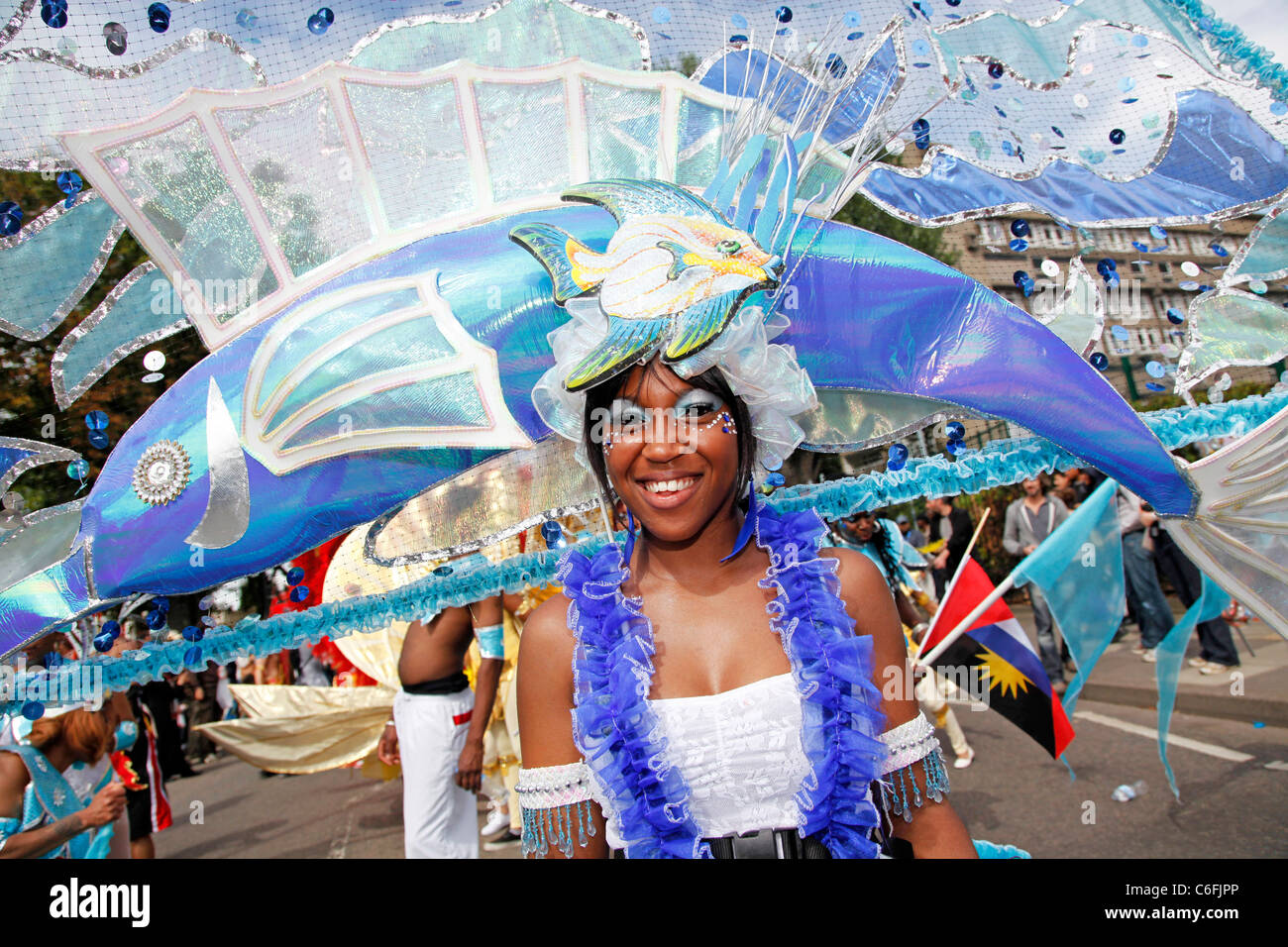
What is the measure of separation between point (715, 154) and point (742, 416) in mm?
762

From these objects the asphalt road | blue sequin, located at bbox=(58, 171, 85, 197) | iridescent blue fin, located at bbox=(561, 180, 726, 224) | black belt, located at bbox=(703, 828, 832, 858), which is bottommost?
the asphalt road

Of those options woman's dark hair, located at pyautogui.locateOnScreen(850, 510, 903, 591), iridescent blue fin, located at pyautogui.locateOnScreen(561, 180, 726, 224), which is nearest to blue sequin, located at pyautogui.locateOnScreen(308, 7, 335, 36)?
→ iridescent blue fin, located at pyautogui.locateOnScreen(561, 180, 726, 224)

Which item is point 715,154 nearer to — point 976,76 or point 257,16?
point 976,76

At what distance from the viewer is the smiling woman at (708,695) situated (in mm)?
1665

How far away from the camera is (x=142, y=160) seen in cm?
195

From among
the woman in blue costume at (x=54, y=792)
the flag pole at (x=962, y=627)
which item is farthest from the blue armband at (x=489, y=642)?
the flag pole at (x=962, y=627)

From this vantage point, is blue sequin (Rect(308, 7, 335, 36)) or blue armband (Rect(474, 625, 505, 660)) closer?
blue sequin (Rect(308, 7, 335, 36))

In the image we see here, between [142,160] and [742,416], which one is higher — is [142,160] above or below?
above

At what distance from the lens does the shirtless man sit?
3.99 m

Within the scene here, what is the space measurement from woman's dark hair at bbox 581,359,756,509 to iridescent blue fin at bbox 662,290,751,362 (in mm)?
78

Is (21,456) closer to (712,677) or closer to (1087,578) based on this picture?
(712,677)

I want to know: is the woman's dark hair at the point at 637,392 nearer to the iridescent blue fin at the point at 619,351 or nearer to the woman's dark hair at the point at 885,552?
the iridescent blue fin at the point at 619,351

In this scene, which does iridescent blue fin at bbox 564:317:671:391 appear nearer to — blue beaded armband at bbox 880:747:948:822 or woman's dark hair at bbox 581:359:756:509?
woman's dark hair at bbox 581:359:756:509
